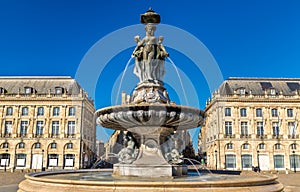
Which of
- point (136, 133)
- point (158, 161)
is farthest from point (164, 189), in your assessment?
point (136, 133)

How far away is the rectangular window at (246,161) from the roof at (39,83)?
3107 centimetres

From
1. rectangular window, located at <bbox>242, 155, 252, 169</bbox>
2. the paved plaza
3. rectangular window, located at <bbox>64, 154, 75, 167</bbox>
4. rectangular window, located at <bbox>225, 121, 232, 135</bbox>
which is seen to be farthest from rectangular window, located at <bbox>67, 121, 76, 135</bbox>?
rectangular window, located at <bbox>242, 155, 252, 169</bbox>

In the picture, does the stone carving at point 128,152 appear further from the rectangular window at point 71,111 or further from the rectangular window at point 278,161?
the rectangular window at point 278,161

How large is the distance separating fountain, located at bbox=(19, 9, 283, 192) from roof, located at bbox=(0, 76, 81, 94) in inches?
1755

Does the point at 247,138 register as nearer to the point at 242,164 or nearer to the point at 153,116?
the point at 242,164

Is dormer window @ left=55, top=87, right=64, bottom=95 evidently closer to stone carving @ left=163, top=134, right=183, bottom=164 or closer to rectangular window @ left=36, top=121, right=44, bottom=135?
rectangular window @ left=36, top=121, right=44, bottom=135

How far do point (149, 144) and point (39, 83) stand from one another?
49.7 m

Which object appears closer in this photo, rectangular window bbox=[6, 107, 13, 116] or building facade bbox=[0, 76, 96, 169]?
building facade bbox=[0, 76, 96, 169]

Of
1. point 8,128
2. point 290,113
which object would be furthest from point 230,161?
point 8,128

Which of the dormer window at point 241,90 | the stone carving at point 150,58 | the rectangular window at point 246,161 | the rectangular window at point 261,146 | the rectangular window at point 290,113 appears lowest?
the rectangular window at point 246,161

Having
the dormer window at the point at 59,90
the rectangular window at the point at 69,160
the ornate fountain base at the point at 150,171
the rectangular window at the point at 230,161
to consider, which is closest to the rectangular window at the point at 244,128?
the rectangular window at the point at 230,161

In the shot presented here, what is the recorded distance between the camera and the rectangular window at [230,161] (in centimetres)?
5106

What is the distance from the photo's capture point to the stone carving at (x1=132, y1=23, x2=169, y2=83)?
42.1 ft

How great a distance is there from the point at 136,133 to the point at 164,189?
4.97 m
